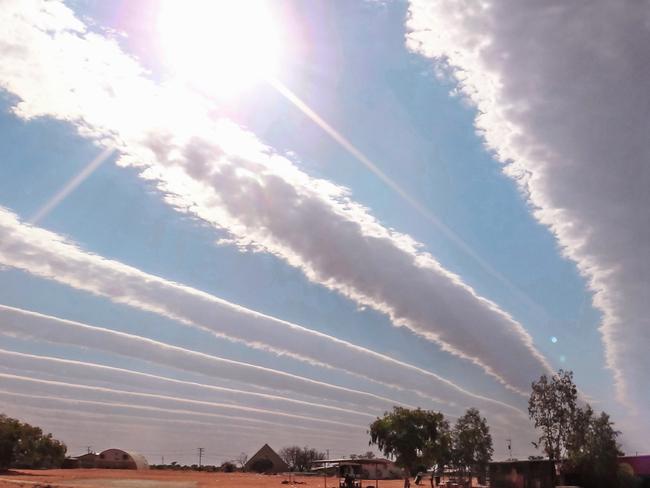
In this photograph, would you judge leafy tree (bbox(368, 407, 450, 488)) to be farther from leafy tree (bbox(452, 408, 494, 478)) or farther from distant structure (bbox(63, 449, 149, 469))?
distant structure (bbox(63, 449, 149, 469))

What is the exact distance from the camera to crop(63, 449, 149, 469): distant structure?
12525 centimetres

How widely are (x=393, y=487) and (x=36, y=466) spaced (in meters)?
67.5

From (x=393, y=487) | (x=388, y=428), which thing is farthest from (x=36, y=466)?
(x=388, y=428)

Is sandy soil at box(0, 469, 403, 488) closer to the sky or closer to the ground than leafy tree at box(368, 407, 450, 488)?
closer to the ground

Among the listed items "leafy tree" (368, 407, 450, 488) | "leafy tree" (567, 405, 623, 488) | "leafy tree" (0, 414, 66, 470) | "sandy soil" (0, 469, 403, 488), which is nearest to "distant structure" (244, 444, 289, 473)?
"leafy tree" (0, 414, 66, 470)

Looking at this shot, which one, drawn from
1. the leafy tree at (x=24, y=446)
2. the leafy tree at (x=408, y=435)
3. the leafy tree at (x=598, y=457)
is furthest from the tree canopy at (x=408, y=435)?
the leafy tree at (x=24, y=446)

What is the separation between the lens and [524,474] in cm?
5509

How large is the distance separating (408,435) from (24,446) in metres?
62.6

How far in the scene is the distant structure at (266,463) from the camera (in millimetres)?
145000

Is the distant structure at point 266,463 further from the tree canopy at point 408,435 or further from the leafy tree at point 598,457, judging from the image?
the leafy tree at point 598,457

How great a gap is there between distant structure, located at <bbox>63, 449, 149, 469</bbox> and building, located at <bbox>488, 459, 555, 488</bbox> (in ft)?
295

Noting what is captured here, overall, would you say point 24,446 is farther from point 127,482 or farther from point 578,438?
point 578,438

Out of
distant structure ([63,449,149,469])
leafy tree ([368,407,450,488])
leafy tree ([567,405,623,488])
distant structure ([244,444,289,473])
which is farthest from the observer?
distant structure ([244,444,289,473])

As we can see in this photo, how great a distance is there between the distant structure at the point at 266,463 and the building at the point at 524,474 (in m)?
92.1
